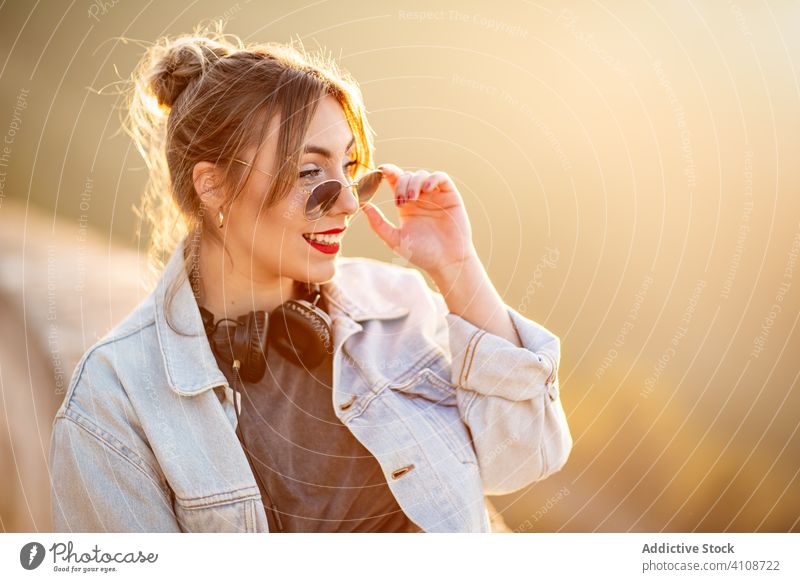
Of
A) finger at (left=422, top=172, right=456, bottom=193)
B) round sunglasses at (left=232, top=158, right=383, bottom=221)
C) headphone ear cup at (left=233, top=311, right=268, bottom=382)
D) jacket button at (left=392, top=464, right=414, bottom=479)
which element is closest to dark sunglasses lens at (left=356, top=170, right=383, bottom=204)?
round sunglasses at (left=232, top=158, right=383, bottom=221)

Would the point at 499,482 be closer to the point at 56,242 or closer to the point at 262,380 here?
the point at 262,380

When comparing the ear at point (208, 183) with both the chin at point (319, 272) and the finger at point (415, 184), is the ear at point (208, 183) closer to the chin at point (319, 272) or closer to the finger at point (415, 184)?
the chin at point (319, 272)

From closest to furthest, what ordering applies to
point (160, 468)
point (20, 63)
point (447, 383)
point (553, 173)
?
1. point (160, 468)
2. point (447, 383)
3. point (20, 63)
4. point (553, 173)

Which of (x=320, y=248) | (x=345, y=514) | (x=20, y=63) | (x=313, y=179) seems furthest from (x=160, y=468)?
(x=20, y=63)

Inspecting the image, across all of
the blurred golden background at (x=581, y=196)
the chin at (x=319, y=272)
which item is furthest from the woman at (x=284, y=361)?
the blurred golden background at (x=581, y=196)

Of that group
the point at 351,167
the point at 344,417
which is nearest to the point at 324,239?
the point at 351,167

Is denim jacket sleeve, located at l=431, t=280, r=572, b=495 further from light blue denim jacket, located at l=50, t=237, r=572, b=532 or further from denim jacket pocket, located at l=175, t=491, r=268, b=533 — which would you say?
denim jacket pocket, located at l=175, t=491, r=268, b=533

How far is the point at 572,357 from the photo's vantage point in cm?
212

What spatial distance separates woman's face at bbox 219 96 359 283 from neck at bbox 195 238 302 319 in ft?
0.08

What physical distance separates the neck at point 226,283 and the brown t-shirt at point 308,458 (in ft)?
0.20

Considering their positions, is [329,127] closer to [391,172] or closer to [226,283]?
[391,172]

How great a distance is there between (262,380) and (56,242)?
1.08m

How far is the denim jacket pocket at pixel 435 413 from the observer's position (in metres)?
1.58
